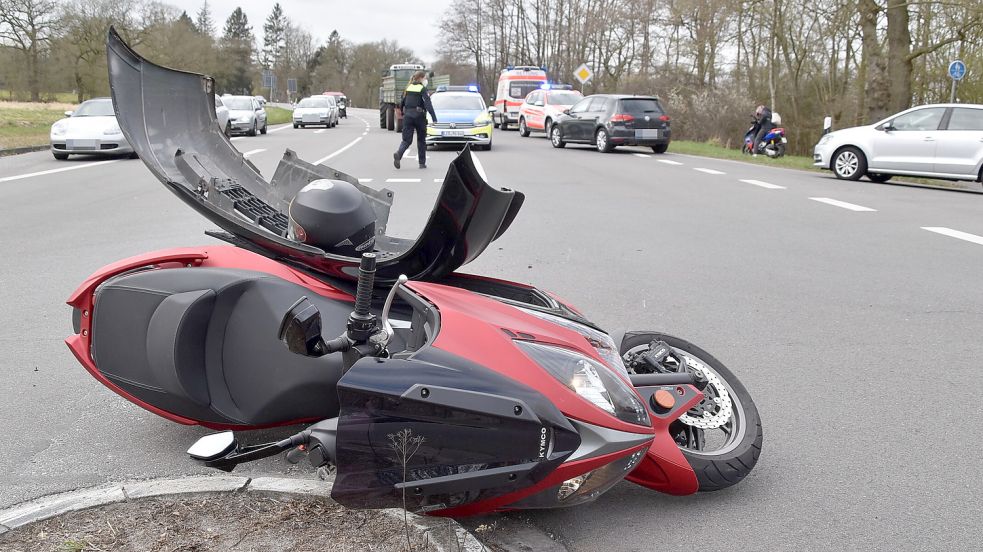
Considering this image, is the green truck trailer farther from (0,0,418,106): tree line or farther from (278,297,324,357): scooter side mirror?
(278,297,324,357): scooter side mirror

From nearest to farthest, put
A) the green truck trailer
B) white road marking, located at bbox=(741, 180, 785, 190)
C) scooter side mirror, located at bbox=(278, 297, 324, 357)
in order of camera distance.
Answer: scooter side mirror, located at bbox=(278, 297, 324, 357), white road marking, located at bbox=(741, 180, 785, 190), the green truck trailer

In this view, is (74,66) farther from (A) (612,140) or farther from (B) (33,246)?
(B) (33,246)

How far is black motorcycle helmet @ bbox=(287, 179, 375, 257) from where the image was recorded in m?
3.27

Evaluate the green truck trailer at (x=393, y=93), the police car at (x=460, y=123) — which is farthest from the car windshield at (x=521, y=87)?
the police car at (x=460, y=123)

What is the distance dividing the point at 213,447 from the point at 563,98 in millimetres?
32145

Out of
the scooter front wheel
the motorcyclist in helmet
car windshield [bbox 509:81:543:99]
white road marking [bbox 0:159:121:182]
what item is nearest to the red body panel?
the scooter front wheel

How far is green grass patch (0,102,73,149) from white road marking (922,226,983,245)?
21997 millimetres

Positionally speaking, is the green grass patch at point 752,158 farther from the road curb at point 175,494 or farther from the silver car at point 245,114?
the road curb at point 175,494

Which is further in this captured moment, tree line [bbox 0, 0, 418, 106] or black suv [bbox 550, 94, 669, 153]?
tree line [bbox 0, 0, 418, 106]

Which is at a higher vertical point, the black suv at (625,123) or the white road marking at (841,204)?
the black suv at (625,123)

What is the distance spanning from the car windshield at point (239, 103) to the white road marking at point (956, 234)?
28.2m

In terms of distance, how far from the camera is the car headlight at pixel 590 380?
2.66 metres

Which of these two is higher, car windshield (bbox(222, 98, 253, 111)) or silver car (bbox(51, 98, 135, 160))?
car windshield (bbox(222, 98, 253, 111))

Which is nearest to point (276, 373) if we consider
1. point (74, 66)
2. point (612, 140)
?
point (612, 140)
